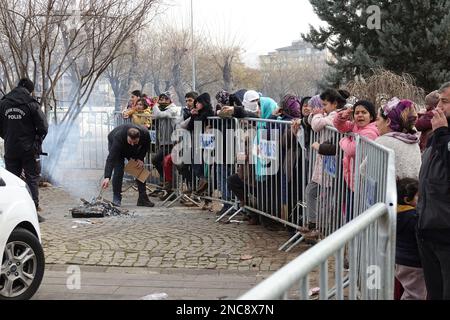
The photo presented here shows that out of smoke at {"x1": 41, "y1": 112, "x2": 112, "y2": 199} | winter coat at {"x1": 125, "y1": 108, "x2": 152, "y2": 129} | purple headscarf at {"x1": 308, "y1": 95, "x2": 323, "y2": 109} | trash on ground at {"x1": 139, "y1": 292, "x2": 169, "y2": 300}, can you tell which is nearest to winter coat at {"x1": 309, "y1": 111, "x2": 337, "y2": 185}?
purple headscarf at {"x1": 308, "y1": 95, "x2": 323, "y2": 109}

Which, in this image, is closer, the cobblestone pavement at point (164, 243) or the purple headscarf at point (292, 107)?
the cobblestone pavement at point (164, 243)

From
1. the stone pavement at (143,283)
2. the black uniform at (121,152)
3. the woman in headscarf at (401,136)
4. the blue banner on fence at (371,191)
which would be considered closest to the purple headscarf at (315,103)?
the woman in headscarf at (401,136)

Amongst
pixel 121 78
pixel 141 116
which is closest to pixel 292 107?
pixel 141 116

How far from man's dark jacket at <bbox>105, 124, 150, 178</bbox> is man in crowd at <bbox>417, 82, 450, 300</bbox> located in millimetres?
6688

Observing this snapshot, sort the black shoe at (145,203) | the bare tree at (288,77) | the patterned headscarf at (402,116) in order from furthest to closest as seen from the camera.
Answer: the bare tree at (288,77), the black shoe at (145,203), the patterned headscarf at (402,116)

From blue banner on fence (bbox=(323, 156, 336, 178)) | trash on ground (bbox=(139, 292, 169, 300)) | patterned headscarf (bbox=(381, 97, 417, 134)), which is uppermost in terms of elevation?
patterned headscarf (bbox=(381, 97, 417, 134))

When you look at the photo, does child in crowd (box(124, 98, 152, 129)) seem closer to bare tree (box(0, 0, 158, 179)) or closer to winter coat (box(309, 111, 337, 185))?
bare tree (box(0, 0, 158, 179))

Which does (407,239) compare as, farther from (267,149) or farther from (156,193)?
(156,193)

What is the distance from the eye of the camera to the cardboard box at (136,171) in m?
10.3

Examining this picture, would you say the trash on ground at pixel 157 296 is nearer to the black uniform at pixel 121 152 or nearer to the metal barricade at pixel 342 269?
the metal barricade at pixel 342 269

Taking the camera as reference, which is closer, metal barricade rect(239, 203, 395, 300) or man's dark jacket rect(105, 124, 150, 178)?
metal barricade rect(239, 203, 395, 300)

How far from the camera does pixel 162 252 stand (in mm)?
6840

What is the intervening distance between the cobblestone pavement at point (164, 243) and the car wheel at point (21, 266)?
47.1 inches

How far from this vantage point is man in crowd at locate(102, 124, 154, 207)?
1006 centimetres
